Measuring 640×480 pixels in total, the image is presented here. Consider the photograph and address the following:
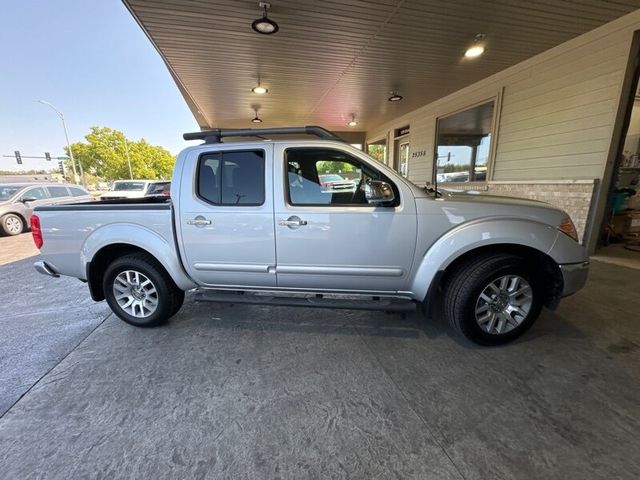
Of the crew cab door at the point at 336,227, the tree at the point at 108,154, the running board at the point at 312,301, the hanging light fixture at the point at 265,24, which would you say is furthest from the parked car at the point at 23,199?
the tree at the point at 108,154

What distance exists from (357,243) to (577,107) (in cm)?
530

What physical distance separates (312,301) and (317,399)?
89 cm

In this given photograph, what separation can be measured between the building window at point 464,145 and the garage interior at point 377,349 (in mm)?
1121

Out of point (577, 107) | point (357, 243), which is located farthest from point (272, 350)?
point (577, 107)

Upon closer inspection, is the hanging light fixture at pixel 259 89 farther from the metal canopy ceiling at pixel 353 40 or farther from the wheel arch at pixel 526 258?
the wheel arch at pixel 526 258

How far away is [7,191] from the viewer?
896 centimetres

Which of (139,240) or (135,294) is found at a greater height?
(139,240)

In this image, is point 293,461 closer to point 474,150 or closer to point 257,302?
point 257,302

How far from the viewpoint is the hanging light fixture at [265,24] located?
12.6 feet

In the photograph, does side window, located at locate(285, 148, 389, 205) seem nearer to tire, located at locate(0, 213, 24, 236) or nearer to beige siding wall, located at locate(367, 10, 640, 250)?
beige siding wall, located at locate(367, 10, 640, 250)

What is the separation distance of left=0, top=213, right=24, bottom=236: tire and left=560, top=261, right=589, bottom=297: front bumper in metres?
12.9

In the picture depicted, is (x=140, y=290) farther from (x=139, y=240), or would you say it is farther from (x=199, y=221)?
(x=199, y=221)

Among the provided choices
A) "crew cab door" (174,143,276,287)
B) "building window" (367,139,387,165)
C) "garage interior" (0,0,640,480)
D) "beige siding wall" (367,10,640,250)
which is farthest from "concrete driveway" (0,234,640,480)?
"building window" (367,139,387,165)

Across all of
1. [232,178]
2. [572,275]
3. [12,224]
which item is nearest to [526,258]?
[572,275]
